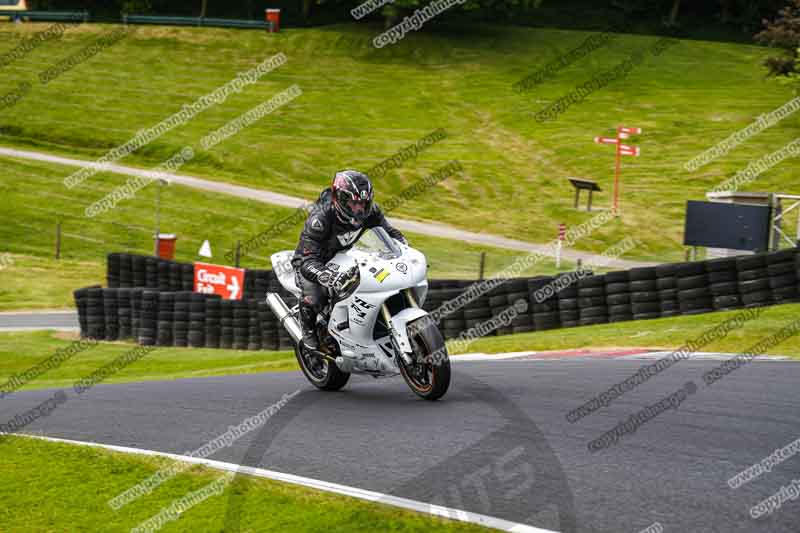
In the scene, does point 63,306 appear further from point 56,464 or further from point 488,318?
point 56,464

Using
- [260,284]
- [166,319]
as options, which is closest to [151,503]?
[166,319]

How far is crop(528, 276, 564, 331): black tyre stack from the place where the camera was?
54.4ft

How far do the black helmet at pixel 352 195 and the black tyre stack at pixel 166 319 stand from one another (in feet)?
42.9

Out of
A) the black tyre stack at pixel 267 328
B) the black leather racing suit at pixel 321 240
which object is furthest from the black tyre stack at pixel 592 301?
the black leather racing suit at pixel 321 240

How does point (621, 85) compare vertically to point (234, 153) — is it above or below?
above

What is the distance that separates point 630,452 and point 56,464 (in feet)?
13.1

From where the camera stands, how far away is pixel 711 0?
240 feet

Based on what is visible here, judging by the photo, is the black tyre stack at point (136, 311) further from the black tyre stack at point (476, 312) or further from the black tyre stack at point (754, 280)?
Answer: the black tyre stack at point (754, 280)

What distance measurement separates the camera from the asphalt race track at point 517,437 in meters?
5.58

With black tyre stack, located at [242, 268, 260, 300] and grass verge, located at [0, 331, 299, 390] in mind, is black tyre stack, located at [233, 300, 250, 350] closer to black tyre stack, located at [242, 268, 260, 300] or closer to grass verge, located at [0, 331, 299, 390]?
grass verge, located at [0, 331, 299, 390]

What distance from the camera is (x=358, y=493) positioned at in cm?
586

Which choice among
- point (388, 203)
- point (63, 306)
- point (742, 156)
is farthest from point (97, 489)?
point (742, 156)

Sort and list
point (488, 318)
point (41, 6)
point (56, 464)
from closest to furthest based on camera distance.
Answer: point (56, 464) < point (488, 318) < point (41, 6)

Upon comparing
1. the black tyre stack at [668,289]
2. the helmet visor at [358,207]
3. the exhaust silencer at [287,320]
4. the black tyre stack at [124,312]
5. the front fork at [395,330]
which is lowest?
the black tyre stack at [124,312]
